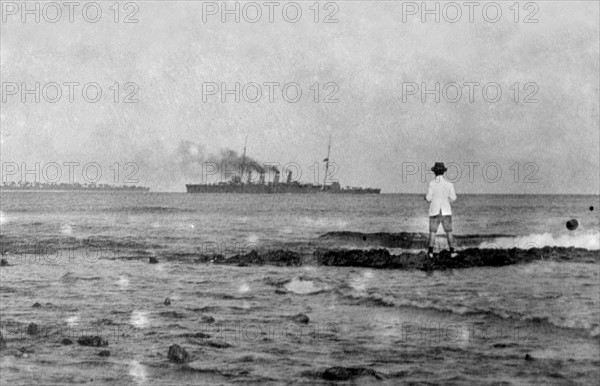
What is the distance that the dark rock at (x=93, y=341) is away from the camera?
1444 centimetres

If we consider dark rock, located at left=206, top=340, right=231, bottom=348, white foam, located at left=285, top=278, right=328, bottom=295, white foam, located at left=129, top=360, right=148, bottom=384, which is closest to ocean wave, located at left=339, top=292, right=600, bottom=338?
white foam, located at left=285, top=278, right=328, bottom=295

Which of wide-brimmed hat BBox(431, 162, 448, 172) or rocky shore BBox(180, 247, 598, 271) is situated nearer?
wide-brimmed hat BBox(431, 162, 448, 172)

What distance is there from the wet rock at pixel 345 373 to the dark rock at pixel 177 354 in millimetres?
2957

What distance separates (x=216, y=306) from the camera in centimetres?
1939

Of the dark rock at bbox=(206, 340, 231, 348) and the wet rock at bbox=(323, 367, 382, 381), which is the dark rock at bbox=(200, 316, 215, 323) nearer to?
the dark rock at bbox=(206, 340, 231, 348)

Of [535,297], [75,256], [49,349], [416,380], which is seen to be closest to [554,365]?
[416,380]

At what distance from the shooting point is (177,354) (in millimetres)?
13336

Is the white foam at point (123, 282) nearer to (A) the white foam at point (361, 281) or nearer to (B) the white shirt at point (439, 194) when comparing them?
(A) the white foam at point (361, 281)

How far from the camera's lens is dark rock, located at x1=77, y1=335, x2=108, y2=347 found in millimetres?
14438

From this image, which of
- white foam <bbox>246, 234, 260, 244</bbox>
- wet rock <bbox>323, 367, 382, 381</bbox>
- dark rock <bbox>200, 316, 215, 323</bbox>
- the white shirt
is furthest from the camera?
white foam <bbox>246, 234, 260, 244</bbox>

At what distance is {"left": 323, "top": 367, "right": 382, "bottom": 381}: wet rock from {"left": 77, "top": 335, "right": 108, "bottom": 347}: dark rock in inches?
207

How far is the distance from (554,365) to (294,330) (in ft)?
19.8

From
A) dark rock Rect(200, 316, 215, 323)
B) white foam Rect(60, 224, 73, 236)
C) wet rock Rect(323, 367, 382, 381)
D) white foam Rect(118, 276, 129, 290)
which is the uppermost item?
white foam Rect(60, 224, 73, 236)

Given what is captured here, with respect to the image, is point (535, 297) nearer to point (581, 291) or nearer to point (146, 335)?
point (581, 291)
